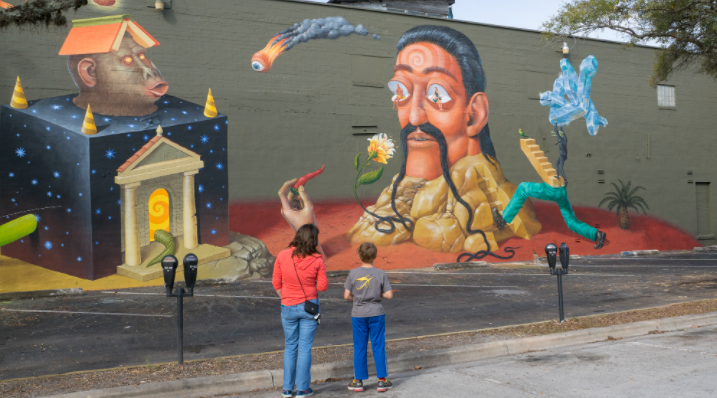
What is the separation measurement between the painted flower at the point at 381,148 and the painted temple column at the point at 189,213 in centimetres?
490

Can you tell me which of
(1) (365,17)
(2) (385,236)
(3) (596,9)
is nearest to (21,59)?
(1) (365,17)

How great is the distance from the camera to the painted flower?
16109 millimetres

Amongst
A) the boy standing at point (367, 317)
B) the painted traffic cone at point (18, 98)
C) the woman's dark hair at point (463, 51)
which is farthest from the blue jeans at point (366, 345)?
the woman's dark hair at point (463, 51)

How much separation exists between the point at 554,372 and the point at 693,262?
45.2 ft

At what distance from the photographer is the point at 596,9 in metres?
12.5

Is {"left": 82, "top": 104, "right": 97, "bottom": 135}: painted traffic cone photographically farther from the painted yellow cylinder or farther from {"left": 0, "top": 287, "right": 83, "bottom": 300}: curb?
{"left": 0, "top": 287, "right": 83, "bottom": 300}: curb

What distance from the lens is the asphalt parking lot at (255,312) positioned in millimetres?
6930

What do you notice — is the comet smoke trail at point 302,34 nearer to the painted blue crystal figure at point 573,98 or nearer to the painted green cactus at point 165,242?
the painted green cactus at point 165,242

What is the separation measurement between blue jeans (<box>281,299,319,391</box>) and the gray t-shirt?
1.33 ft

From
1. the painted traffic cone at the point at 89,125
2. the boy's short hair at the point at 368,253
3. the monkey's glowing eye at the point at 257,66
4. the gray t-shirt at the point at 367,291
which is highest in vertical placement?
the monkey's glowing eye at the point at 257,66

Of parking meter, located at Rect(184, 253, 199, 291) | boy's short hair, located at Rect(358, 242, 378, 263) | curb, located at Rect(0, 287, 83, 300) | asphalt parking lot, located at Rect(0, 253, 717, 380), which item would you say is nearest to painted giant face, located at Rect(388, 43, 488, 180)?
asphalt parking lot, located at Rect(0, 253, 717, 380)

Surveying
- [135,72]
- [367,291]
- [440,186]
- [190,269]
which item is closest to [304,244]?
[367,291]

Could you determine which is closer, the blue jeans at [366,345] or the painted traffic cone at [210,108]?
the blue jeans at [366,345]

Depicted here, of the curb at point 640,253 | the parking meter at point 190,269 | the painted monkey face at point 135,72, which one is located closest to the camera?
the parking meter at point 190,269
